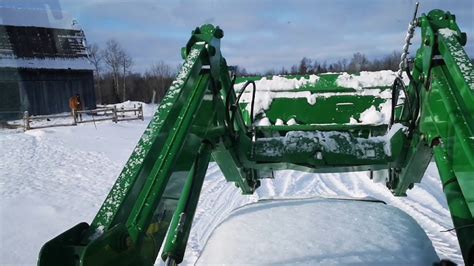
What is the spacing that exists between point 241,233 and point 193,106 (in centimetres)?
67

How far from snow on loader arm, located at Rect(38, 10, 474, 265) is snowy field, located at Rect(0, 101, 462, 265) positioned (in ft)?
5.23

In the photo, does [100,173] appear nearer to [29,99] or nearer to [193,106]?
[193,106]

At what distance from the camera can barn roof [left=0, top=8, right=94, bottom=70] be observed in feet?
87.2

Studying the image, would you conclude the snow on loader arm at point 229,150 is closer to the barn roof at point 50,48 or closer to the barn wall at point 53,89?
the barn roof at point 50,48

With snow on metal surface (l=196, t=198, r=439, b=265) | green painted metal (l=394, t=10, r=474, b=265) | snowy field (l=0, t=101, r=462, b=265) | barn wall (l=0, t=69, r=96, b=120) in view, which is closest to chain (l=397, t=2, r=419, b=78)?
green painted metal (l=394, t=10, r=474, b=265)

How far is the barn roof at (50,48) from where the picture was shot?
87.2 feet

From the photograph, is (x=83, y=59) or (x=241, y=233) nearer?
(x=241, y=233)

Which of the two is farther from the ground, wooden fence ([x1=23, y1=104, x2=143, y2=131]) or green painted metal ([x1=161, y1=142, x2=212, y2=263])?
green painted metal ([x1=161, y1=142, x2=212, y2=263])

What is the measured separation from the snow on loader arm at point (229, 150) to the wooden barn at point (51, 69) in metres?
22.9

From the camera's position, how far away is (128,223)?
1.87 m

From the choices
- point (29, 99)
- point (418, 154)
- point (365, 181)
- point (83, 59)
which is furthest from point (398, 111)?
point (83, 59)

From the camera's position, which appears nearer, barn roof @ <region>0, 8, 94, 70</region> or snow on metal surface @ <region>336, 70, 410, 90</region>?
snow on metal surface @ <region>336, 70, 410, 90</region>

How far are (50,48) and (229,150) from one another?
31123 mm

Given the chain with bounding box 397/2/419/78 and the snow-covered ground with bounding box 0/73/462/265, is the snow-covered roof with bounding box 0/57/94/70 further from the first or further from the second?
the chain with bounding box 397/2/419/78
